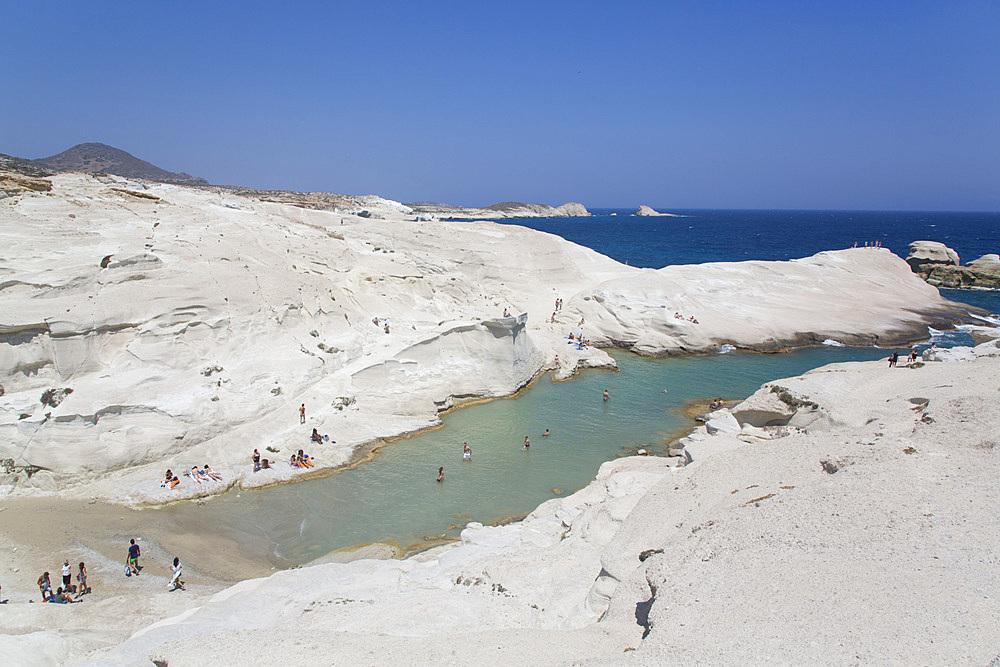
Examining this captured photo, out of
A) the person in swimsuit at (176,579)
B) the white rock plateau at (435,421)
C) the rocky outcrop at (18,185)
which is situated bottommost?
the person in swimsuit at (176,579)

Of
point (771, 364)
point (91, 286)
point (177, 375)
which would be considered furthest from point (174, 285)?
point (771, 364)

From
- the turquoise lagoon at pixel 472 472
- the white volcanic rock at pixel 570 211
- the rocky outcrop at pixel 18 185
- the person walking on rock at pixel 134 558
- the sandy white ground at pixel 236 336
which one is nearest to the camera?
the person walking on rock at pixel 134 558

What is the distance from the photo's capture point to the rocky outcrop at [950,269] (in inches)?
1813

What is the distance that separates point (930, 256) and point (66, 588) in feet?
197

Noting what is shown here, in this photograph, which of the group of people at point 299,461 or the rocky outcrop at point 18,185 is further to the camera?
the rocky outcrop at point 18,185

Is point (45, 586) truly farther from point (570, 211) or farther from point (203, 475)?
point (570, 211)

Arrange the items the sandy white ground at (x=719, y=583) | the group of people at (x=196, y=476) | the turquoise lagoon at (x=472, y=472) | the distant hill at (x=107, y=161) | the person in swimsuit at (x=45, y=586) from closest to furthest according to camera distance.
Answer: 1. the sandy white ground at (x=719, y=583)
2. the person in swimsuit at (x=45, y=586)
3. the turquoise lagoon at (x=472, y=472)
4. the group of people at (x=196, y=476)
5. the distant hill at (x=107, y=161)

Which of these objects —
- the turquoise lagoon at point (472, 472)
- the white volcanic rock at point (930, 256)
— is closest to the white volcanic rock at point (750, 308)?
the turquoise lagoon at point (472, 472)

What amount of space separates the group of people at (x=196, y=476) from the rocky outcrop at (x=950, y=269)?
54198mm

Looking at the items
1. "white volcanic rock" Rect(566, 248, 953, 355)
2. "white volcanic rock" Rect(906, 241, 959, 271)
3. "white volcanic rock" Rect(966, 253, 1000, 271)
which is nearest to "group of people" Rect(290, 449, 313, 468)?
"white volcanic rock" Rect(566, 248, 953, 355)

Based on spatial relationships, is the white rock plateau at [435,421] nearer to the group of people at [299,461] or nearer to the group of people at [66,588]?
the group of people at [299,461]

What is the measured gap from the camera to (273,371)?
1816 centimetres

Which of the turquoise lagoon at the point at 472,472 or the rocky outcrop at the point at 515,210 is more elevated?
the rocky outcrop at the point at 515,210

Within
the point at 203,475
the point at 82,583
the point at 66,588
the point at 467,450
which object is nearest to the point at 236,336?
the point at 203,475
